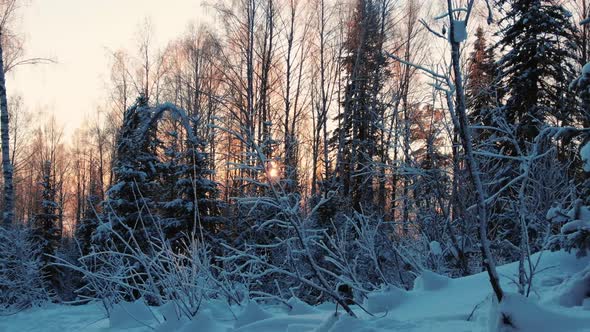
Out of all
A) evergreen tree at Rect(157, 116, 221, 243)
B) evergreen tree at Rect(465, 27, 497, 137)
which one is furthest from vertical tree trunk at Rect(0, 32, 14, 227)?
evergreen tree at Rect(465, 27, 497, 137)

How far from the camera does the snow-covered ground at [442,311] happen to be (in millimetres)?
2035

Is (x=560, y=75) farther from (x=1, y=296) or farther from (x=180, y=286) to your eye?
(x=1, y=296)

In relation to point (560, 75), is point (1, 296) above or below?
below

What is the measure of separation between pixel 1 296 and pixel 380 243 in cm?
792

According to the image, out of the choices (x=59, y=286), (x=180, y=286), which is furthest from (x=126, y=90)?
(x=180, y=286)

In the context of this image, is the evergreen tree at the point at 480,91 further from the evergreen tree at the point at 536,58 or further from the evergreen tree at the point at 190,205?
the evergreen tree at the point at 190,205

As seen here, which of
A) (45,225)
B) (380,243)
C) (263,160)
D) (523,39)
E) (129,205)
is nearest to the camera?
(263,160)

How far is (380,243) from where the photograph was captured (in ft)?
26.2

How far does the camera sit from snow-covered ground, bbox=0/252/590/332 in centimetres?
204

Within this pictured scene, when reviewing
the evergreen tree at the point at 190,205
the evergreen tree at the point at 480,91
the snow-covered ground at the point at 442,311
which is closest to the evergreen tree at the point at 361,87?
the evergreen tree at the point at 480,91

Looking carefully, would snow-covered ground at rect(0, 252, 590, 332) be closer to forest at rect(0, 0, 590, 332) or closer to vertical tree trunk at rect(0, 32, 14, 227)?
forest at rect(0, 0, 590, 332)

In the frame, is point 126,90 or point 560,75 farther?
point 126,90

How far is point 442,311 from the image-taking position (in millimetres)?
2670

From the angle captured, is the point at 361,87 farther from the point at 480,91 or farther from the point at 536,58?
the point at 480,91
